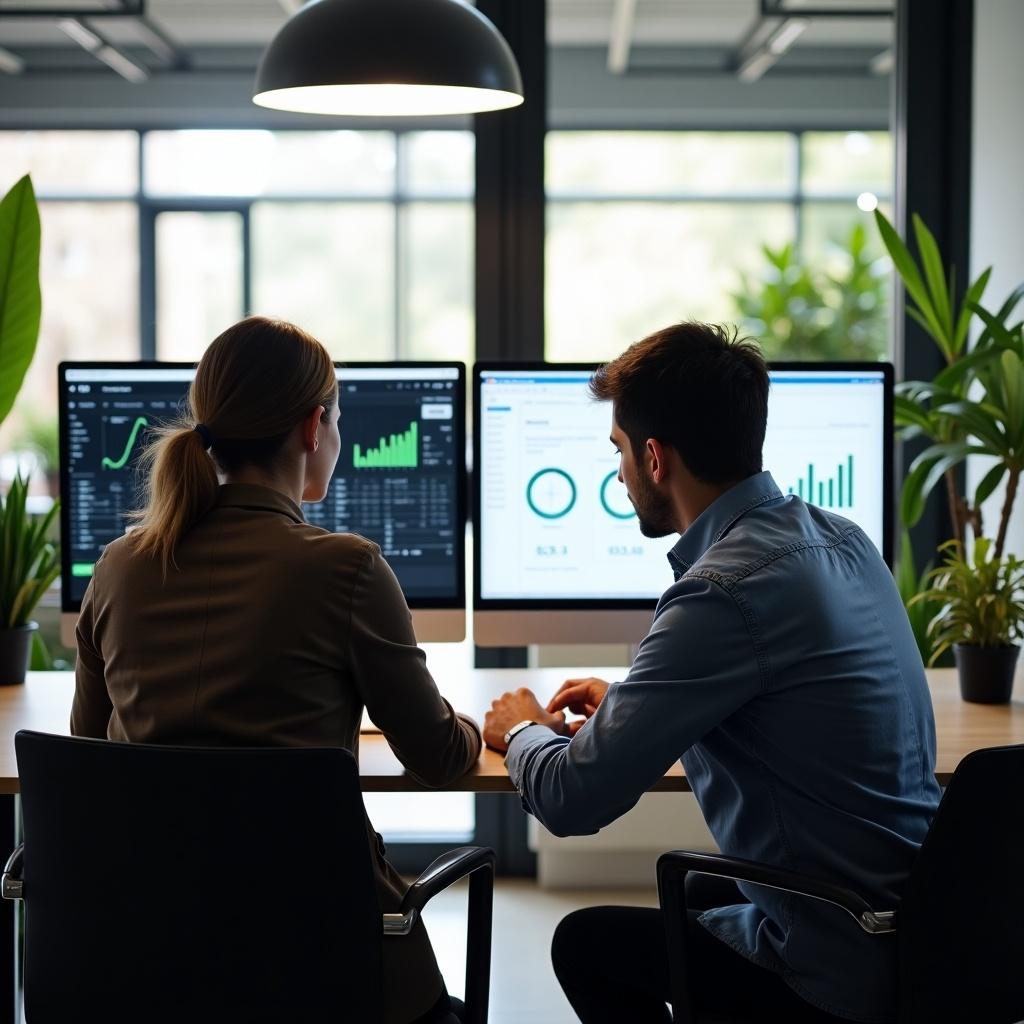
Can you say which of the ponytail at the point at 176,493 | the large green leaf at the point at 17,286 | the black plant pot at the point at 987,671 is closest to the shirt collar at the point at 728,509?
the ponytail at the point at 176,493

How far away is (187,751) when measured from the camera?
121 cm

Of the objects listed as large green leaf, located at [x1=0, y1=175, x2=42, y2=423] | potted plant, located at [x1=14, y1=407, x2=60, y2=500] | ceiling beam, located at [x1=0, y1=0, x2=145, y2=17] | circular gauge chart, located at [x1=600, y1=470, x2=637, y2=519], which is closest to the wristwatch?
circular gauge chart, located at [x1=600, y1=470, x2=637, y2=519]

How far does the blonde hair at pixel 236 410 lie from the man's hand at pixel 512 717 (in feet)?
1.63

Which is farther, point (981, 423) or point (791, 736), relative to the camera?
point (981, 423)

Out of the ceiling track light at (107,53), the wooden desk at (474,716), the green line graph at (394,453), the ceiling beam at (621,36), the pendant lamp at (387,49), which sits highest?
the ceiling beam at (621,36)

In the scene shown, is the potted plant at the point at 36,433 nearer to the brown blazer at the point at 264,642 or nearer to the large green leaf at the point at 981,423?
the large green leaf at the point at 981,423

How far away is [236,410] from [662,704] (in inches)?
23.1

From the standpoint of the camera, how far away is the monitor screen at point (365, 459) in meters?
2.15

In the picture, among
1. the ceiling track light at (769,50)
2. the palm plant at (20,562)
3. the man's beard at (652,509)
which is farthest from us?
the ceiling track light at (769,50)

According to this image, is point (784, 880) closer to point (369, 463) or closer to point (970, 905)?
point (970, 905)

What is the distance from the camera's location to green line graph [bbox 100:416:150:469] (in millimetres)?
2180

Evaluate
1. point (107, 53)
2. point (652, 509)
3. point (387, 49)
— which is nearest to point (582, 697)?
point (652, 509)

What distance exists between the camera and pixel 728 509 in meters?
1.53

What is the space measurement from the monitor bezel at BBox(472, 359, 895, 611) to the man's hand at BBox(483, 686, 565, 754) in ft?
1.26
